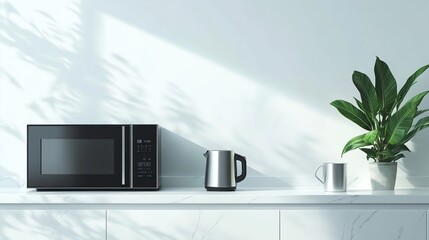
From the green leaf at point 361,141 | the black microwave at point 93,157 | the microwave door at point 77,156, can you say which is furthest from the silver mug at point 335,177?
the microwave door at point 77,156

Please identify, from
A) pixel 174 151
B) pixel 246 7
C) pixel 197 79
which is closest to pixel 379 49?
pixel 246 7

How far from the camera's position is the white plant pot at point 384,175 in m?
2.64

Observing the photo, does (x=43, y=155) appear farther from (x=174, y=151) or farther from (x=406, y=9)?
(x=406, y=9)

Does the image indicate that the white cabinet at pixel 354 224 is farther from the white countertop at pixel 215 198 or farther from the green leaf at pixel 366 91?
the green leaf at pixel 366 91

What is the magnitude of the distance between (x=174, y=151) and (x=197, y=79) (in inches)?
13.1

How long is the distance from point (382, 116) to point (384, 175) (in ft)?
0.82

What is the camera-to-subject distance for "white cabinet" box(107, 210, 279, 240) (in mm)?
2443

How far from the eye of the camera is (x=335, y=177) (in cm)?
259

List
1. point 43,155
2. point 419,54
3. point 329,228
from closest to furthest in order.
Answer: point 329,228 → point 43,155 → point 419,54

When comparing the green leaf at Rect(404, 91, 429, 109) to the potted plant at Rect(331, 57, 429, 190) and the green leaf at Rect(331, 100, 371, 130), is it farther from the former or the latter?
the green leaf at Rect(331, 100, 371, 130)

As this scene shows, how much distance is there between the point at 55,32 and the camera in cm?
286

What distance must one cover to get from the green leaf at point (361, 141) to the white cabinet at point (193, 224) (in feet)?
1.43

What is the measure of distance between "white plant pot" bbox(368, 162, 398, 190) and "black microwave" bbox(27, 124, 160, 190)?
0.90 metres

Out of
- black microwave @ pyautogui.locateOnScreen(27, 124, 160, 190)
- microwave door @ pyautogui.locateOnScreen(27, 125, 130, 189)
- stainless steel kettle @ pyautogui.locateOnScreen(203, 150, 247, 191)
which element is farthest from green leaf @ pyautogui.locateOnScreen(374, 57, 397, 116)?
microwave door @ pyautogui.locateOnScreen(27, 125, 130, 189)
